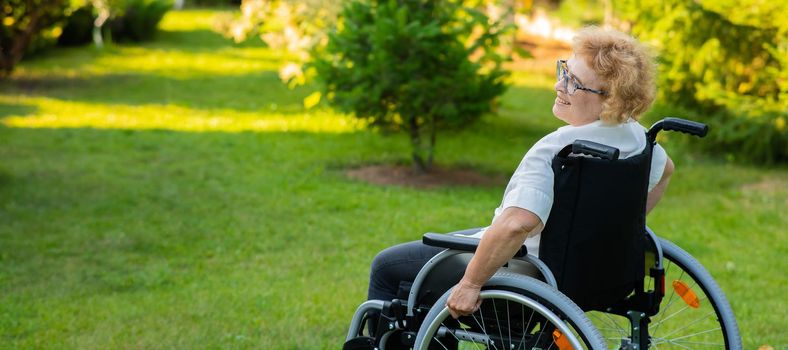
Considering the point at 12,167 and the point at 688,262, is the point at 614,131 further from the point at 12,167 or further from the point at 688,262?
the point at 12,167

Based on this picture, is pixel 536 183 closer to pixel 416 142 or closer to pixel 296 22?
pixel 416 142

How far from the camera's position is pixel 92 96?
41.6 feet

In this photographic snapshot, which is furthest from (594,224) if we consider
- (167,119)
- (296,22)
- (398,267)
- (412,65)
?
(167,119)

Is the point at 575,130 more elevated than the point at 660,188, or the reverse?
the point at 575,130

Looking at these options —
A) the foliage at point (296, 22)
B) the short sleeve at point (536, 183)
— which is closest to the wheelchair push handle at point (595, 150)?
the short sleeve at point (536, 183)

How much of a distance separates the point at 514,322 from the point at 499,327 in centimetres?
4

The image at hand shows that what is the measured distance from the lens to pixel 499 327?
276 cm

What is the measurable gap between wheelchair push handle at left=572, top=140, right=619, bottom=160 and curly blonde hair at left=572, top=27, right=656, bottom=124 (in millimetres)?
182

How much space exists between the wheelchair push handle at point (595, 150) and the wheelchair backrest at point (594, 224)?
0.07 metres

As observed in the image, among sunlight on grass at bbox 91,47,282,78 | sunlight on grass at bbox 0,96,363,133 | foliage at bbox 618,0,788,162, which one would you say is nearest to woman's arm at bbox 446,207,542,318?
foliage at bbox 618,0,788,162

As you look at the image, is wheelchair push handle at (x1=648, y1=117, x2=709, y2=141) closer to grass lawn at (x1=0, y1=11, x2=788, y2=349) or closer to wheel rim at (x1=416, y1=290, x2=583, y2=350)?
wheel rim at (x1=416, y1=290, x2=583, y2=350)

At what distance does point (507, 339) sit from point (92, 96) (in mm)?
10845

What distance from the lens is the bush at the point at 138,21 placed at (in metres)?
18.9

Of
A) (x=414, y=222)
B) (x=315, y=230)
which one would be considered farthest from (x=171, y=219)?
(x=414, y=222)
